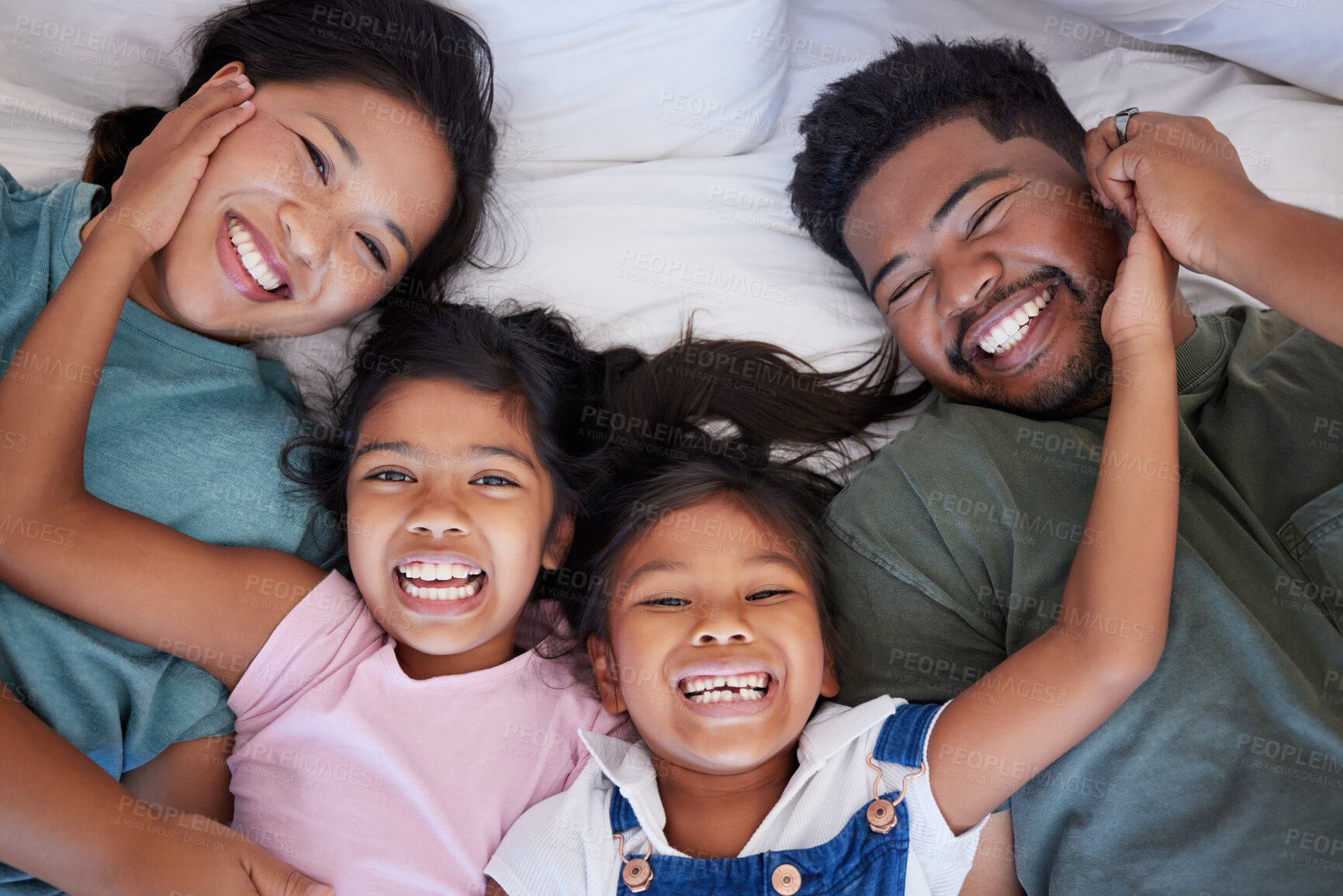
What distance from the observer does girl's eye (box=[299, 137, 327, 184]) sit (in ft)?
6.15

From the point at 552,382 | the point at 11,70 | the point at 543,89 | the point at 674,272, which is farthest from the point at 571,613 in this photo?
the point at 11,70

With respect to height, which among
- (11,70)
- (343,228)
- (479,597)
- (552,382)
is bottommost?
(479,597)

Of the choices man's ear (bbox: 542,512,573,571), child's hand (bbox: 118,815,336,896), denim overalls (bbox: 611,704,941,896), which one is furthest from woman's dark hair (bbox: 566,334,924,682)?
child's hand (bbox: 118,815,336,896)

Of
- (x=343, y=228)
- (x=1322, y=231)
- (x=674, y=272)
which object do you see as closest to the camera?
(x=1322, y=231)

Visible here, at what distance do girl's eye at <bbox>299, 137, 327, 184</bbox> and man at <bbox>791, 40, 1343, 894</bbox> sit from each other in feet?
3.73

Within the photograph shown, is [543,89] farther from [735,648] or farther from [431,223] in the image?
[735,648]

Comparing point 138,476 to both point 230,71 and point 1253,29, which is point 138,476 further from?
point 1253,29

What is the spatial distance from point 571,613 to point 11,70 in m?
1.85

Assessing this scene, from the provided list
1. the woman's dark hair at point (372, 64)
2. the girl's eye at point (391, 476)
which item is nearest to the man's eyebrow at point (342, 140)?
the woman's dark hair at point (372, 64)

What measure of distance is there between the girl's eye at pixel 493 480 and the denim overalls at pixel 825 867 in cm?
74

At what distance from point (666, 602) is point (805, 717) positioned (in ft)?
1.04

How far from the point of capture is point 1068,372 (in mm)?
1885

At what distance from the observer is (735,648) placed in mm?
1562

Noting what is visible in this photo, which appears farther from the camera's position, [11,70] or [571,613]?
[11,70]
